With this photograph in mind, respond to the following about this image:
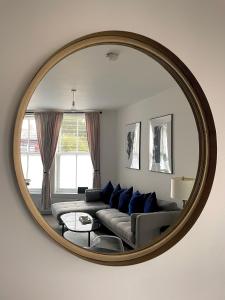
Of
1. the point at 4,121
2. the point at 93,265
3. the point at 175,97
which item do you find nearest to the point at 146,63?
the point at 175,97

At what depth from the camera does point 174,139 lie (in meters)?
1.32

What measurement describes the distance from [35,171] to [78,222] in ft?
0.88

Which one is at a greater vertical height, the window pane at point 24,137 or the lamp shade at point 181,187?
the window pane at point 24,137

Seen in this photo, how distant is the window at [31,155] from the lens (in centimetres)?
111

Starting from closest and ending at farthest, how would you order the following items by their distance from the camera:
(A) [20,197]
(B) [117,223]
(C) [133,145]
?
(A) [20,197]
(B) [117,223]
(C) [133,145]

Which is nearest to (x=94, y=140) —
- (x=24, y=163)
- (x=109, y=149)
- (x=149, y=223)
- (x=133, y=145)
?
(x=109, y=149)

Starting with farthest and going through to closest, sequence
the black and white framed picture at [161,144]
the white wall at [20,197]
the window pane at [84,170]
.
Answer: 1. the black and white framed picture at [161,144]
2. the window pane at [84,170]
3. the white wall at [20,197]

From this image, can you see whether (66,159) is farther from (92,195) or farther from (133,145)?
(133,145)

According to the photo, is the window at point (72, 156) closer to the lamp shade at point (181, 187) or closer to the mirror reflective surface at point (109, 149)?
the mirror reflective surface at point (109, 149)

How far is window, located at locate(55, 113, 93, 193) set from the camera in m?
1.18

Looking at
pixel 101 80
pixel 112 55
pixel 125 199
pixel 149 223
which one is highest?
pixel 112 55

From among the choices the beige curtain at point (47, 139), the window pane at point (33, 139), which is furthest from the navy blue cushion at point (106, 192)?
the window pane at point (33, 139)

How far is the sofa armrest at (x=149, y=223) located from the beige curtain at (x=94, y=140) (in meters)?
0.23

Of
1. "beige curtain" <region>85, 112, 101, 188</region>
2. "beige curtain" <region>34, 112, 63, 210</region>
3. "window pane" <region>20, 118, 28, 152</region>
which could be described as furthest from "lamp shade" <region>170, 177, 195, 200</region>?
"window pane" <region>20, 118, 28, 152</region>
